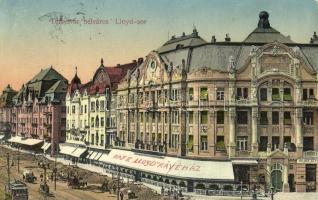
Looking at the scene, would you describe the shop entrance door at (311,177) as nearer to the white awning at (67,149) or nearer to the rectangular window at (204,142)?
the rectangular window at (204,142)

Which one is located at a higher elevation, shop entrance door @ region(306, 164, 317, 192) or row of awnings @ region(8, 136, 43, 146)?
row of awnings @ region(8, 136, 43, 146)

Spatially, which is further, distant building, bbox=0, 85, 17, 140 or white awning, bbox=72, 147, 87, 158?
distant building, bbox=0, 85, 17, 140

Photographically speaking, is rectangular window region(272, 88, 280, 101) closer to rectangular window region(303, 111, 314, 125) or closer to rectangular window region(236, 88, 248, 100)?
rectangular window region(236, 88, 248, 100)

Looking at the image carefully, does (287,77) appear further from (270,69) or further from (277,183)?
(277,183)

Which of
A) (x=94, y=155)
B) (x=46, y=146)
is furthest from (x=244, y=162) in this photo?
(x=46, y=146)

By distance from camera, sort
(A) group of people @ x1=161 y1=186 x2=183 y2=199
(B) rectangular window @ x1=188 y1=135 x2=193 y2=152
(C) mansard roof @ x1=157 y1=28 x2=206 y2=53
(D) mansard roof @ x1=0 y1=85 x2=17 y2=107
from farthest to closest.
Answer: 1. (D) mansard roof @ x1=0 y1=85 x2=17 y2=107
2. (C) mansard roof @ x1=157 y1=28 x2=206 y2=53
3. (B) rectangular window @ x1=188 y1=135 x2=193 y2=152
4. (A) group of people @ x1=161 y1=186 x2=183 y2=199

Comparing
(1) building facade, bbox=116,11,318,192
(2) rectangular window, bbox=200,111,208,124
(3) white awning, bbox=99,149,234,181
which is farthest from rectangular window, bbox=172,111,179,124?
(3) white awning, bbox=99,149,234,181

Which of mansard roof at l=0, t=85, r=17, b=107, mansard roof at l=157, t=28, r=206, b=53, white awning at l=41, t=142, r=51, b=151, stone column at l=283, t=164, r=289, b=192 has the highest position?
mansard roof at l=157, t=28, r=206, b=53
